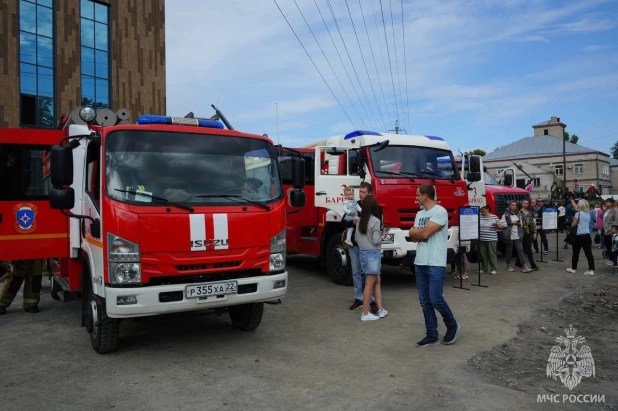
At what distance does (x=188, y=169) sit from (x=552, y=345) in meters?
4.64

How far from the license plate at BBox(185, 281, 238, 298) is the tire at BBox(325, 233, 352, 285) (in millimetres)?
4349

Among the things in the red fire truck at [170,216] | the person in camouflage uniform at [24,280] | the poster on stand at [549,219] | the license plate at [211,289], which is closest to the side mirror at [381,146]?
the red fire truck at [170,216]

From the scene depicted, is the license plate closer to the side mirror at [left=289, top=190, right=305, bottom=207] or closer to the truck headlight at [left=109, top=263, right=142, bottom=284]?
the truck headlight at [left=109, top=263, right=142, bottom=284]

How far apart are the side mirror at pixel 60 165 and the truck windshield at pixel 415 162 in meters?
5.35

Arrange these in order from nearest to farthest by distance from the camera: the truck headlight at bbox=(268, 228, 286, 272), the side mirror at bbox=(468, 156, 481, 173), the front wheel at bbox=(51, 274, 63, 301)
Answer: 1. the truck headlight at bbox=(268, 228, 286, 272)
2. the front wheel at bbox=(51, 274, 63, 301)
3. the side mirror at bbox=(468, 156, 481, 173)

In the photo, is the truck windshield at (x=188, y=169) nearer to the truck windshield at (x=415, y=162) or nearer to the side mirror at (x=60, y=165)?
the side mirror at (x=60, y=165)

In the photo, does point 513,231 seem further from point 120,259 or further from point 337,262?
point 120,259

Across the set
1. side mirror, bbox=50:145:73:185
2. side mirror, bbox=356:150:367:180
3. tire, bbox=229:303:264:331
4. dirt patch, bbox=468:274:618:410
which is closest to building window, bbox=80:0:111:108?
side mirror, bbox=356:150:367:180

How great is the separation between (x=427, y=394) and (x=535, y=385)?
1.05m

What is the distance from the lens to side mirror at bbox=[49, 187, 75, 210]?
5082mm

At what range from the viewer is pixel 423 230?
5.42 metres

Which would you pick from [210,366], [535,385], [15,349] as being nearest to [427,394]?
[535,385]

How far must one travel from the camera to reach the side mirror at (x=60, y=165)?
4.95 m

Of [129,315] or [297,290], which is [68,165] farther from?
[297,290]
